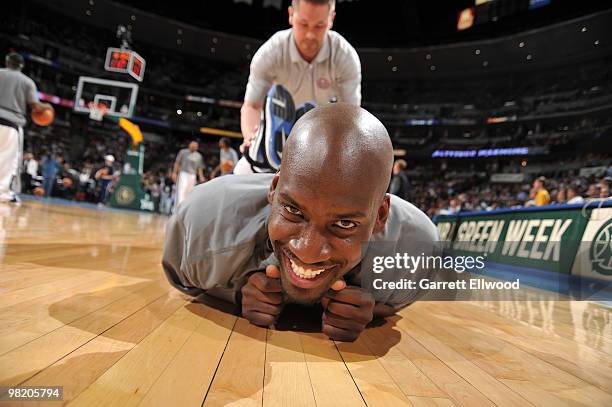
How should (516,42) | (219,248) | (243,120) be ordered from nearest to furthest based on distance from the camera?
(219,248), (243,120), (516,42)

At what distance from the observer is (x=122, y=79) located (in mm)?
22391

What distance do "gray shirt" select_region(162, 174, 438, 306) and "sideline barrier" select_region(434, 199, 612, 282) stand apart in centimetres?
130

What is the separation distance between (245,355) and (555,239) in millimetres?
3762

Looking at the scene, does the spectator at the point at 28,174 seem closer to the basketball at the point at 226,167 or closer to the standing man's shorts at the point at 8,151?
the standing man's shorts at the point at 8,151

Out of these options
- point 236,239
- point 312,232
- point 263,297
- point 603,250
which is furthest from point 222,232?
point 603,250

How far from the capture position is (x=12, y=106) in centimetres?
468

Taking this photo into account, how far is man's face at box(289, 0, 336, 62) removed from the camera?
7.80 ft

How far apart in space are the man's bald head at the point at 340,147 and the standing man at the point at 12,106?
4.53m

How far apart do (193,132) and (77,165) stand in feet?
23.5

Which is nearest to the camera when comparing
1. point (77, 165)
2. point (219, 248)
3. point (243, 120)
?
point (219, 248)

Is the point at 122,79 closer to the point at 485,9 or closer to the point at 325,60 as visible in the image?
the point at 485,9

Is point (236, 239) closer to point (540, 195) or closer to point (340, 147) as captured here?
point (340, 147)

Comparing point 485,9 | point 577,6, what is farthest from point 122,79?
point 577,6

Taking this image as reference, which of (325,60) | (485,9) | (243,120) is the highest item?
(485,9)
